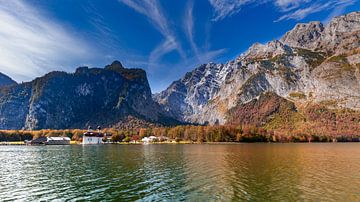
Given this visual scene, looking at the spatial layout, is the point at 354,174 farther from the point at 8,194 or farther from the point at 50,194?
the point at 8,194

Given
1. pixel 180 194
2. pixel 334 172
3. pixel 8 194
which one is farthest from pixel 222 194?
pixel 334 172

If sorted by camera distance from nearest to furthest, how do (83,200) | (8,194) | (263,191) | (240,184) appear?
(83,200) → (8,194) → (263,191) → (240,184)

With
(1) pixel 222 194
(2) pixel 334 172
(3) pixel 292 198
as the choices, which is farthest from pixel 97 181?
(2) pixel 334 172

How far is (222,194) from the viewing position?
34312 millimetres

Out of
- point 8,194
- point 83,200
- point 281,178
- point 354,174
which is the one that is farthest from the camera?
point 354,174

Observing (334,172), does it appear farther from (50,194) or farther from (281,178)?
(50,194)

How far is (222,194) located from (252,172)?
65.2ft

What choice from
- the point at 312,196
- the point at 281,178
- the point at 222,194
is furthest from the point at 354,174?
the point at 222,194

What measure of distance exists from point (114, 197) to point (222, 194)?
12.9 metres

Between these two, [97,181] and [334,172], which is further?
[334,172]

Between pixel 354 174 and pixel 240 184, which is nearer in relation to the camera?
pixel 240 184

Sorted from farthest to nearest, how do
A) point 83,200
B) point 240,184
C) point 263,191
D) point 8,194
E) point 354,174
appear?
point 354,174 → point 240,184 → point 263,191 → point 8,194 → point 83,200

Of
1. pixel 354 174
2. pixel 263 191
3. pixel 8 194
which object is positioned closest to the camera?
pixel 8 194

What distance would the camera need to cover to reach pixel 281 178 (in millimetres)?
46250
